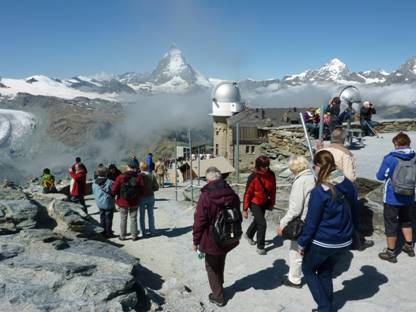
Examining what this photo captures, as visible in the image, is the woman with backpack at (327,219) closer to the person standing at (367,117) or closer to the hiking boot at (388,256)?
the hiking boot at (388,256)

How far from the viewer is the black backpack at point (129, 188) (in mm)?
8328

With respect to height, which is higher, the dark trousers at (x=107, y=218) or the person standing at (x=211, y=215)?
the person standing at (x=211, y=215)

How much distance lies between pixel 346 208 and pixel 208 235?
6.07 ft

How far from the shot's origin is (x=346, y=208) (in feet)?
14.6

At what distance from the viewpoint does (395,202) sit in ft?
20.4

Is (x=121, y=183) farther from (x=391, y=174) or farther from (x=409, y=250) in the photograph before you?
(x=409, y=250)

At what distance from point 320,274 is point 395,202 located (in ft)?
7.43

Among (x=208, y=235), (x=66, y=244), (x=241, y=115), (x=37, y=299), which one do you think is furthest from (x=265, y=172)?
(x=241, y=115)

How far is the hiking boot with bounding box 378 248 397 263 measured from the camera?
6512 mm

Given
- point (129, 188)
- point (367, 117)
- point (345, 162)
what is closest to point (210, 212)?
point (345, 162)

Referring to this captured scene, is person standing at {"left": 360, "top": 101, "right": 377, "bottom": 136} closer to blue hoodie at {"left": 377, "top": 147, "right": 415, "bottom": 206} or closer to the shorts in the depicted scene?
the shorts

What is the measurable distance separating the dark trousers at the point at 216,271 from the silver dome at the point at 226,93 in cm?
5134

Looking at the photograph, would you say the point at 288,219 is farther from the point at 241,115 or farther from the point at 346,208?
the point at 241,115

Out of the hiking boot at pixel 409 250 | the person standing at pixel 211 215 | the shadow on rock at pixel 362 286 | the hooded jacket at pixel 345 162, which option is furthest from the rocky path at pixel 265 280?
the hooded jacket at pixel 345 162
